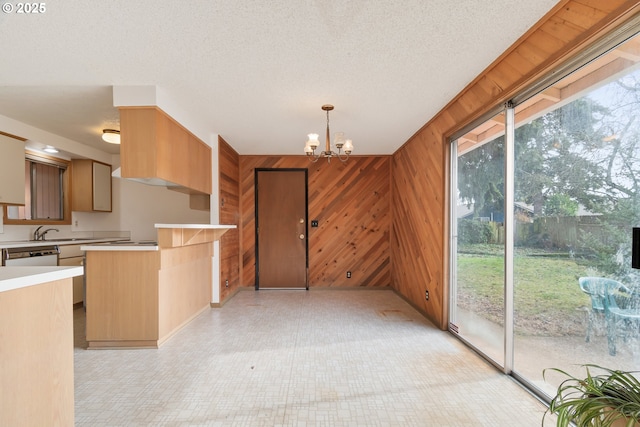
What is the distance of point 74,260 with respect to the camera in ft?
13.9

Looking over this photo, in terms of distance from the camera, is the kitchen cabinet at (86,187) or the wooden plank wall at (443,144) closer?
the wooden plank wall at (443,144)

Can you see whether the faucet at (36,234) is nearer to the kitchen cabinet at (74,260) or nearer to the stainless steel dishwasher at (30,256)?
the kitchen cabinet at (74,260)

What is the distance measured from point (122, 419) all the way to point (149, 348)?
114 cm

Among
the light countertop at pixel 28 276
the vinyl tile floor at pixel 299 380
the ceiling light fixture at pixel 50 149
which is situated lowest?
the vinyl tile floor at pixel 299 380

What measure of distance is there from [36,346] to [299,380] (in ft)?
5.18

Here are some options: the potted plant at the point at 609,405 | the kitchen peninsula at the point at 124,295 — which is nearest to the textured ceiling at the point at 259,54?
the kitchen peninsula at the point at 124,295

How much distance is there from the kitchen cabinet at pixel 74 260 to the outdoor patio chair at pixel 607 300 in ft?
17.1

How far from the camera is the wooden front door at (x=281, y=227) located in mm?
5562

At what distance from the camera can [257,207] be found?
556 centimetres

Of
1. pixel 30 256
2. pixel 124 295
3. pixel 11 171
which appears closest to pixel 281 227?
pixel 124 295

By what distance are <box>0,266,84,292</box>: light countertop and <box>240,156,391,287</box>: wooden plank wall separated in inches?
167

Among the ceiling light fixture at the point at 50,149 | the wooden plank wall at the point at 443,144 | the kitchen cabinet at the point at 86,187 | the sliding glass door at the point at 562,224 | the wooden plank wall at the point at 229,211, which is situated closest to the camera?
the sliding glass door at the point at 562,224

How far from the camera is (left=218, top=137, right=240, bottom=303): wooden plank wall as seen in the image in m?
4.54

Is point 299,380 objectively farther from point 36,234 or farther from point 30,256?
point 36,234
